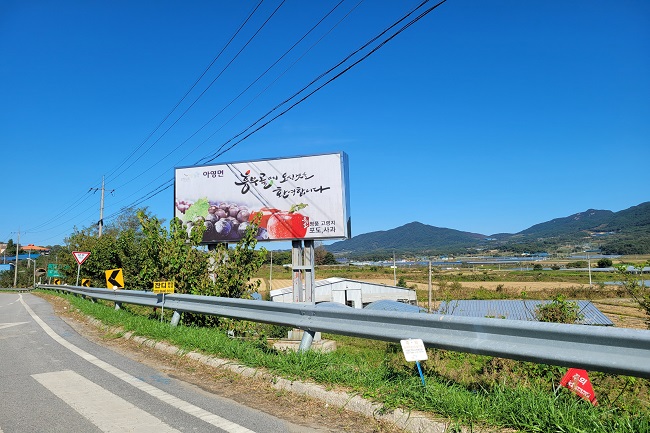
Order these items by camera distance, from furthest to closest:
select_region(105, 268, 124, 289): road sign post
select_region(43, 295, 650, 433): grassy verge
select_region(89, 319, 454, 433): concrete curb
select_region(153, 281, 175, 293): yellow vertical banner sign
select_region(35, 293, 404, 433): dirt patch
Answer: select_region(105, 268, 124, 289): road sign post, select_region(153, 281, 175, 293): yellow vertical banner sign, select_region(35, 293, 404, 433): dirt patch, select_region(89, 319, 454, 433): concrete curb, select_region(43, 295, 650, 433): grassy verge

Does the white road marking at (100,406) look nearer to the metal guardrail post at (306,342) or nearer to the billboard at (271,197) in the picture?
the metal guardrail post at (306,342)

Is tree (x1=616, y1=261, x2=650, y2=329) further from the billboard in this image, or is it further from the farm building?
the farm building

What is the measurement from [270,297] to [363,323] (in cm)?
3162

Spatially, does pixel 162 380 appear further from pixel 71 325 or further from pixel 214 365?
pixel 71 325

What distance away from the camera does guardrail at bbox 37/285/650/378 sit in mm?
3512

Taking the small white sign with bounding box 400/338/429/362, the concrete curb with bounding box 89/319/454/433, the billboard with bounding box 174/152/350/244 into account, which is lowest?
the concrete curb with bounding box 89/319/454/433

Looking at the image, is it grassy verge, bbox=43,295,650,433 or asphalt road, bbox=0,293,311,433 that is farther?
asphalt road, bbox=0,293,311,433

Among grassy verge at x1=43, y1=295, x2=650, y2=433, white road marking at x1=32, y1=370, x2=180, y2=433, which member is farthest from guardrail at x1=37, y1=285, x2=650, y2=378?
white road marking at x1=32, y1=370, x2=180, y2=433

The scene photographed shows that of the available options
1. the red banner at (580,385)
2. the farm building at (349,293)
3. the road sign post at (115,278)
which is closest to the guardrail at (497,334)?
the red banner at (580,385)

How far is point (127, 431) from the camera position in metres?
4.34

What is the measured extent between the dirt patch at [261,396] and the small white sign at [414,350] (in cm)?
64

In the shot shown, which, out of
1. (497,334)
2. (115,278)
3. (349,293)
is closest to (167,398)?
(497,334)

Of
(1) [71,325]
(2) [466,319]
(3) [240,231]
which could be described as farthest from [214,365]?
(3) [240,231]

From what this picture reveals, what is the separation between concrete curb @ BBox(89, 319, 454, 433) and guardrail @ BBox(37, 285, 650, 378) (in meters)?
0.74
